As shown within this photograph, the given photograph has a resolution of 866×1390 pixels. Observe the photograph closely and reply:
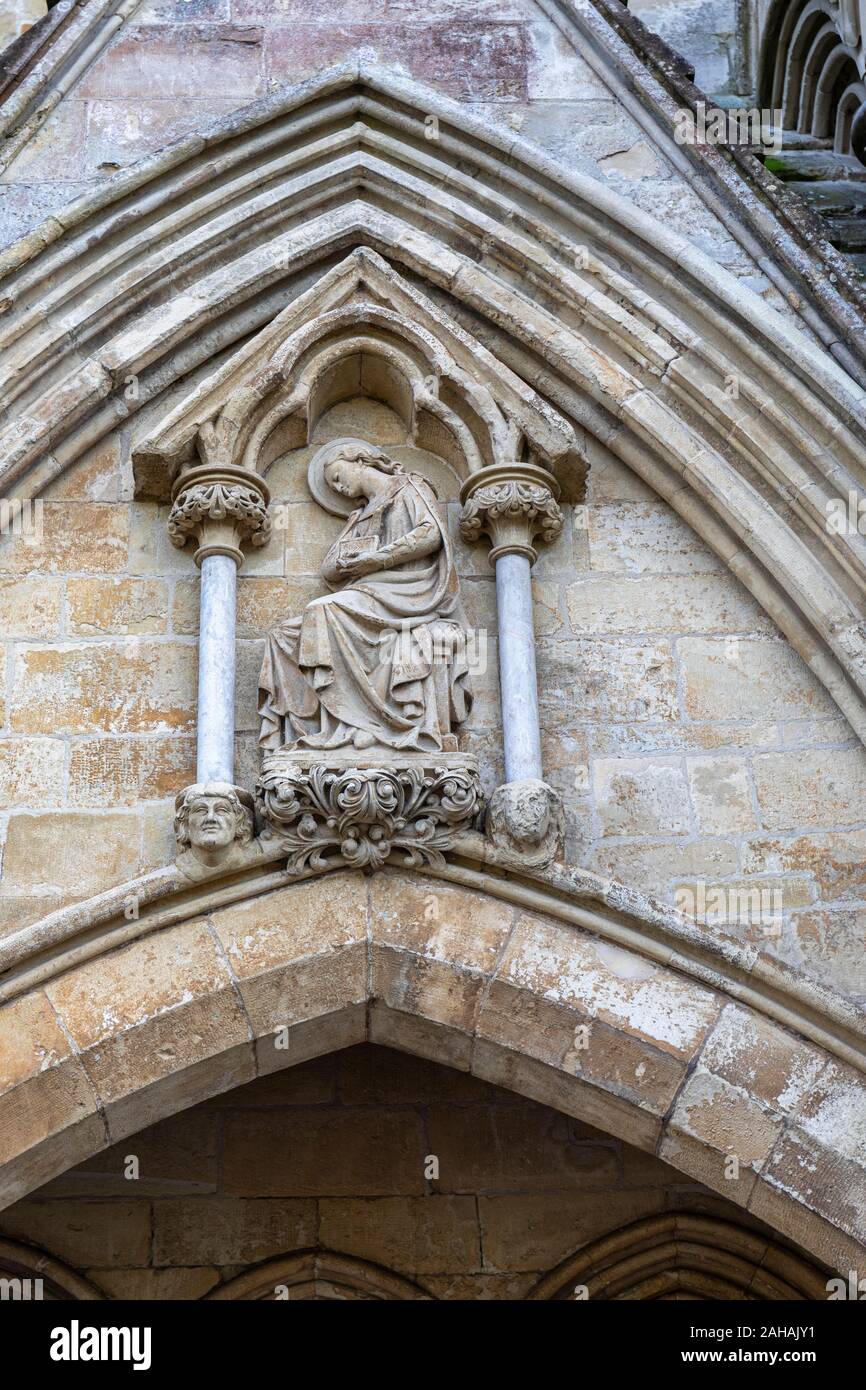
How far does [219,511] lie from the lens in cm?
631

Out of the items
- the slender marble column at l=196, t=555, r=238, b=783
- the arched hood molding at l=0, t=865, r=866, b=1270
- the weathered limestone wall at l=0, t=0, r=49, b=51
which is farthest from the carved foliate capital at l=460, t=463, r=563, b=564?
the weathered limestone wall at l=0, t=0, r=49, b=51

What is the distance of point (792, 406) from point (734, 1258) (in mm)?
2971

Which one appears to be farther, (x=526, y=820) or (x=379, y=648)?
(x=379, y=648)

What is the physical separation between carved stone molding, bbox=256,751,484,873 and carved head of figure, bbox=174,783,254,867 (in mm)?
90

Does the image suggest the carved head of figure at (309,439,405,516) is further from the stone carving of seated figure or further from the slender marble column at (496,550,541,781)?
the slender marble column at (496,550,541,781)

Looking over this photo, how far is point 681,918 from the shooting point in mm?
5680

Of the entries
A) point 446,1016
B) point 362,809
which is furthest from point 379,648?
point 446,1016

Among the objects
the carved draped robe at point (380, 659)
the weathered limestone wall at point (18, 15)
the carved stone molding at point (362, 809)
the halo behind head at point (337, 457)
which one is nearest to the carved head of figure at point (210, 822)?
the carved stone molding at point (362, 809)

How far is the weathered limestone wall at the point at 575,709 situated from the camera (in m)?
5.90

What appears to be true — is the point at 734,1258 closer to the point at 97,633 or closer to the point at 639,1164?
the point at 639,1164

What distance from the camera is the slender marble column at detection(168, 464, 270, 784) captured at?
19.6 feet

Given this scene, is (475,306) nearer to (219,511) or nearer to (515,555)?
(515,555)

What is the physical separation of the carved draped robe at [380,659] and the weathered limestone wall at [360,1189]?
1.46 m

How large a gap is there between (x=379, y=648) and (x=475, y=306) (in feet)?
5.10
